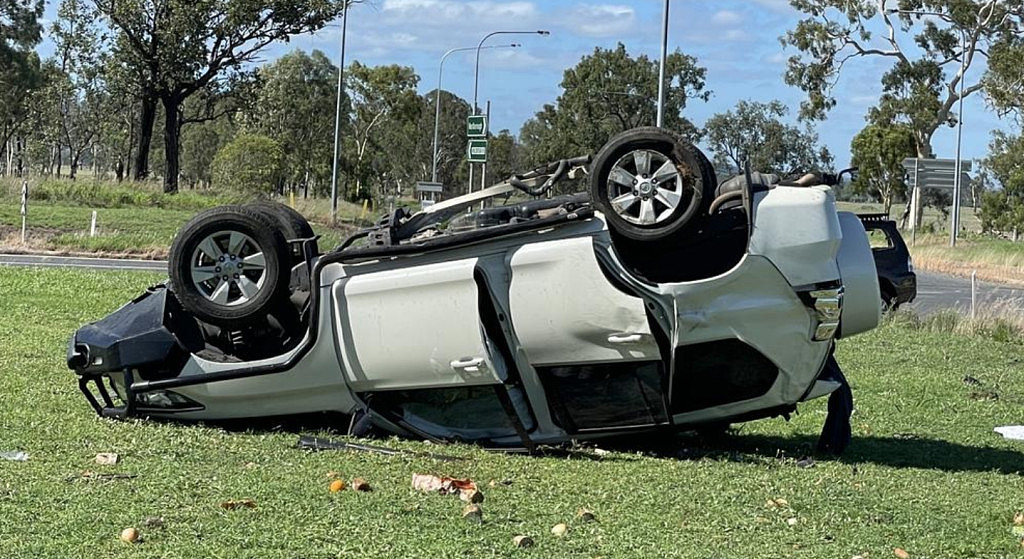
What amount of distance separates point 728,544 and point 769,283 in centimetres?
215

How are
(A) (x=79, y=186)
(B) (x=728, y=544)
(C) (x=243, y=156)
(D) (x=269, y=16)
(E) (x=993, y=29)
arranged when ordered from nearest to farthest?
(B) (x=728, y=544)
(A) (x=79, y=186)
(D) (x=269, y=16)
(C) (x=243, y=156)
(E) (x=993, y=29)

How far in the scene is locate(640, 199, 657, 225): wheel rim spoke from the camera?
24.0ft

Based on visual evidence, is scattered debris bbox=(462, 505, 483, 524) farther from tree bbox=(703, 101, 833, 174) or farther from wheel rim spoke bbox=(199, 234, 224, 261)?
tree bbox=(703, 101, 833, 174)

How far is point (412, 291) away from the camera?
7.49 metres

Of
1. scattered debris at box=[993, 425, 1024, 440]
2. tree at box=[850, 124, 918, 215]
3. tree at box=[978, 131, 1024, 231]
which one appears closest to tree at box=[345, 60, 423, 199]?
tree at box=[850, 124, 918, 215]

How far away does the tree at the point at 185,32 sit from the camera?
141 feet

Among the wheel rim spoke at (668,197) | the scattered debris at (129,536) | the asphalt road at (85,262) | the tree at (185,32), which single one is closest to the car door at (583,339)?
the wheel rim spoke at (668,197)

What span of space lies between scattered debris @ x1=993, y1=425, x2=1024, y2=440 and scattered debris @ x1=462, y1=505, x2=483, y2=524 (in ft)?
17.9

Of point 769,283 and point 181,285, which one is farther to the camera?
point 181,285

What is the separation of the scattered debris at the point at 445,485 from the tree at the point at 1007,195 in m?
60.8

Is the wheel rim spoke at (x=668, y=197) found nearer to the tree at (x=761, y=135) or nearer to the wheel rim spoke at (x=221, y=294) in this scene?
the wheel rim spoke at (x=221, y=294)

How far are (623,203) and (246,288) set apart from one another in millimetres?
2403

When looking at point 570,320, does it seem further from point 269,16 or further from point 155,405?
point 269,16

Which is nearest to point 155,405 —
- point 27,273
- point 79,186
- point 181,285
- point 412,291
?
point 181,285
